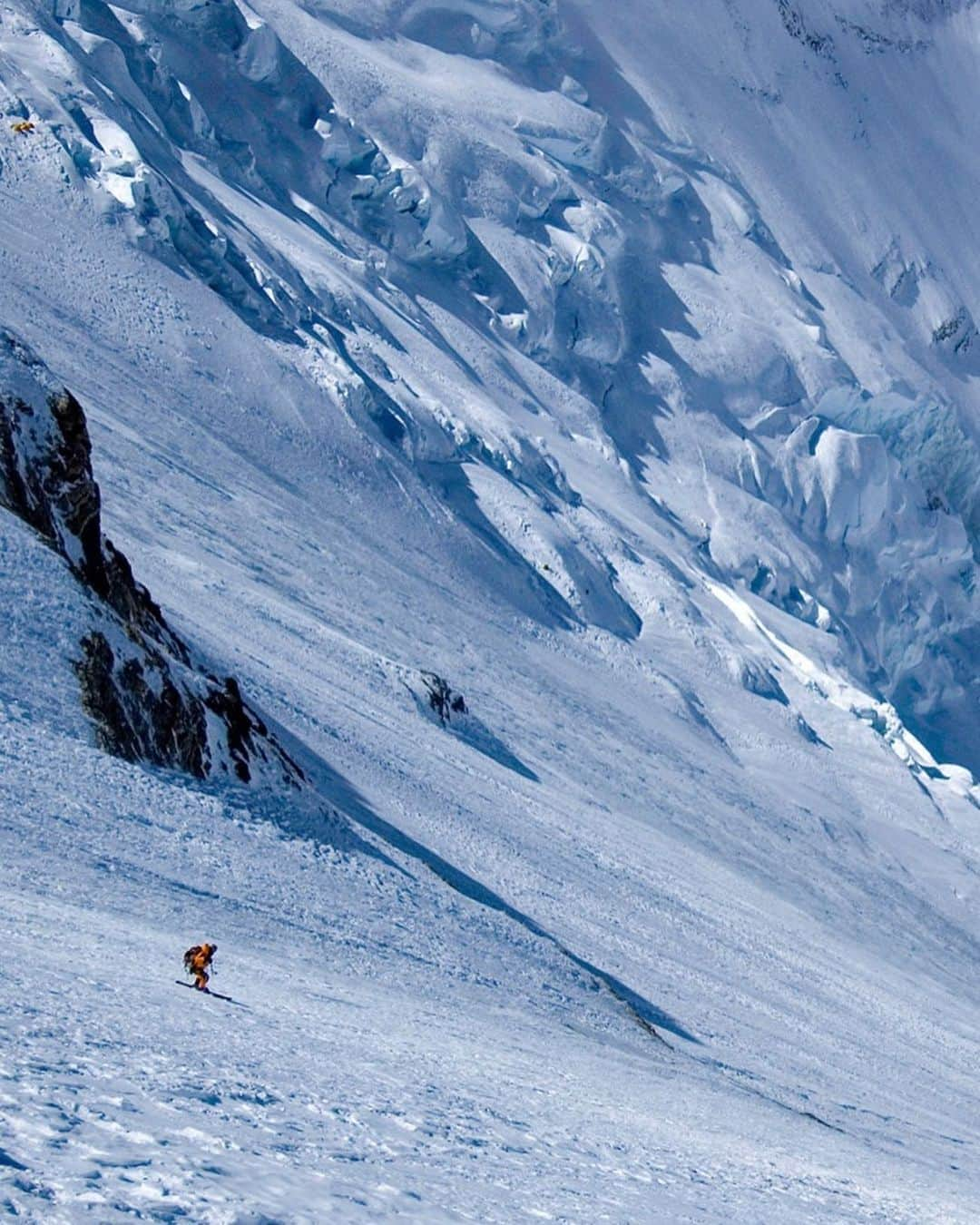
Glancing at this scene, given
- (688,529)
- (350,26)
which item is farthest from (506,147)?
(688,529)

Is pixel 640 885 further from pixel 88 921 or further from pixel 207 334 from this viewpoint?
pixel 207 334

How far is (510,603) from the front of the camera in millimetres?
57625

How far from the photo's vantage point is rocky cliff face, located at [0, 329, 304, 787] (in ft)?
60.1

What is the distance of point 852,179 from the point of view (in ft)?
381

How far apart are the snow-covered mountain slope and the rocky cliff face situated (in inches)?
16.3

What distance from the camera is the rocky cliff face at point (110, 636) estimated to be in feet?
60.1

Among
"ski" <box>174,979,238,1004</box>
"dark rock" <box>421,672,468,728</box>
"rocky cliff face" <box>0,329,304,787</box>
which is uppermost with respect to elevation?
"ski" <box>174,979,238,1004</box>

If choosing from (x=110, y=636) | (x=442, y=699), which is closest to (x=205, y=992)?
(x=110, y=636)

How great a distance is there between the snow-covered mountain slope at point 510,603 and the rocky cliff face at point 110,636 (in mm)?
414

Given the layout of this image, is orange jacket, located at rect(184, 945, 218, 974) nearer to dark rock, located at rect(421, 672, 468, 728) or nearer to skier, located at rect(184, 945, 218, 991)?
skier, located at rect(184, 945, 218, 991)

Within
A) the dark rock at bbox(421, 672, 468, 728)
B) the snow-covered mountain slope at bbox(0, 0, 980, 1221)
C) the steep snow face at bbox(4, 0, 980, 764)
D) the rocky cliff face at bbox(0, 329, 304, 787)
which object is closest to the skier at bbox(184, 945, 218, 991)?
the snow-covered mountain slope at bbox(0, 0, 980, 1221)

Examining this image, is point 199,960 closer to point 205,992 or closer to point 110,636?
point 205,992

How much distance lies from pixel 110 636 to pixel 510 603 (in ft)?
129

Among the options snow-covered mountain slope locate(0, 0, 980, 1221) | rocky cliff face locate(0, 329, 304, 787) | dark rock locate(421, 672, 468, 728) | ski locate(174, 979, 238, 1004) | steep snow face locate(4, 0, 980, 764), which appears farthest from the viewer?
steep snow face locate(4, 0, 980, 764)
